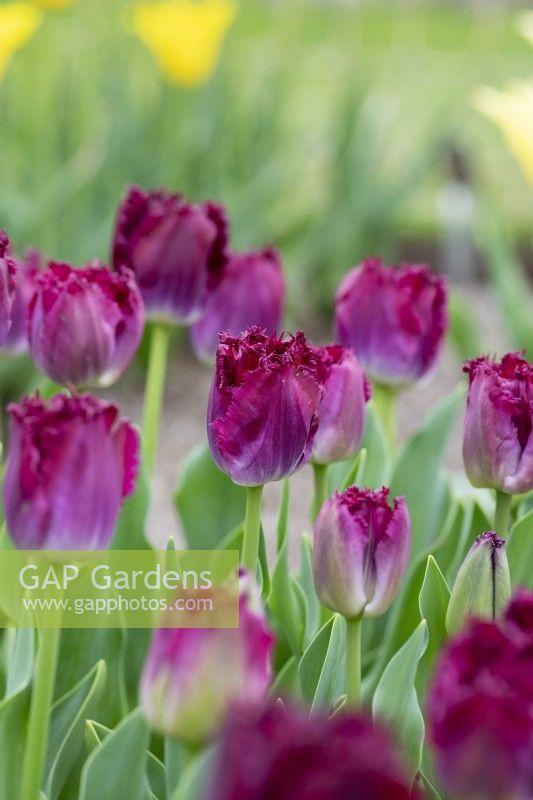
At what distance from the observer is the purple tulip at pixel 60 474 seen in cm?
51

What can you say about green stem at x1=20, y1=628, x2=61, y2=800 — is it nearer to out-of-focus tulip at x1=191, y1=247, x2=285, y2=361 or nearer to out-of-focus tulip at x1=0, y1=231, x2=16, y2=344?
out-of-focus tulip at x1=0, y1=231, x2=16, y2=344

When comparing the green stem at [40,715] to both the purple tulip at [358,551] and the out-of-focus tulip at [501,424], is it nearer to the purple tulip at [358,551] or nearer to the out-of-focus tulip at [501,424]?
the purple tulip at [358,551]

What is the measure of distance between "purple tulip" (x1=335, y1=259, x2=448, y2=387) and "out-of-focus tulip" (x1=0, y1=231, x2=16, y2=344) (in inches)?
12.5

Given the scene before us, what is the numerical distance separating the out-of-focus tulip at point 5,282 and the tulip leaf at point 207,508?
15.5 inches

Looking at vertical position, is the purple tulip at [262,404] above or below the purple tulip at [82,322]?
below

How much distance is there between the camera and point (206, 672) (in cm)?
43

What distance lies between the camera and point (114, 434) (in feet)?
1.76

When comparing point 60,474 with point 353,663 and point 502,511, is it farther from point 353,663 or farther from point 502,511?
point 502,511

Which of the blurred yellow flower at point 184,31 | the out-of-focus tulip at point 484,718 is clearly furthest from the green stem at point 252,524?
the blurred yellow flower at point 184,31

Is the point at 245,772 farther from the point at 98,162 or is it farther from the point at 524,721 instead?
the point at 98,162

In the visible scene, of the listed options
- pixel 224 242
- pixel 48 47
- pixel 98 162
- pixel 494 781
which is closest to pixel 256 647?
pixel 494 781

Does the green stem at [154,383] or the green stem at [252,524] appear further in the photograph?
the green stem at [154,383]

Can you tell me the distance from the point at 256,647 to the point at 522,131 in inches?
40.7

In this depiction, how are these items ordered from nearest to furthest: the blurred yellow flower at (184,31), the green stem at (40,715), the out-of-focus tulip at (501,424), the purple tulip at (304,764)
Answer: the purple tulip at (304,764)
the green stem at (40,715)
the out-of-focus tulip at (501,424)
the blurred yellow flower at (184,31)
